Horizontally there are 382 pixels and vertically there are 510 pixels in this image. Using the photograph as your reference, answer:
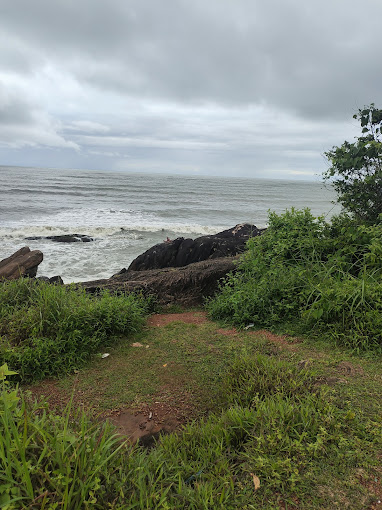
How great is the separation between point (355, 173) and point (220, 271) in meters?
3.02

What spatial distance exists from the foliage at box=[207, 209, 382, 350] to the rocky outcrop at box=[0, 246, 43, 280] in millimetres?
4388

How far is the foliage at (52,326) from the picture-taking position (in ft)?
13.0

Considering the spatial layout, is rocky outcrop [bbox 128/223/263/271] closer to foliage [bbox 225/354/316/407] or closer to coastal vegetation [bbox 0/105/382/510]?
coastal vegetation [bbox 0/105/382/510]

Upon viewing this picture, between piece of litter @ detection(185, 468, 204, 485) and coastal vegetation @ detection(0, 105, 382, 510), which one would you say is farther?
piece of litter @ detection(185, 468, 204, 485)

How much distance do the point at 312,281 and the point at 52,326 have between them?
359cm

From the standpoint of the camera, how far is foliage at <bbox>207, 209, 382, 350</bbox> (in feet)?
14.3

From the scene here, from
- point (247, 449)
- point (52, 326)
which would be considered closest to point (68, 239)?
point (52, 326)

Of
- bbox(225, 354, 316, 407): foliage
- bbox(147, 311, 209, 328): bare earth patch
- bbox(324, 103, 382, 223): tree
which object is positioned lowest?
bbox(147, 311, 209, 328): bare earth patch

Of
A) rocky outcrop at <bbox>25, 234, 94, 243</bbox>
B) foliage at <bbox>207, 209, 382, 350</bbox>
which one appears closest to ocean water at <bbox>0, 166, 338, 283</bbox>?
rocky outcrop at <bbox>25, 234, 94, 243</bbox>

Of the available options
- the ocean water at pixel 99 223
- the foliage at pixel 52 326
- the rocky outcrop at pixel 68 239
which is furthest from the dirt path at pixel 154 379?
the rocky outcrop at pixel 68 239

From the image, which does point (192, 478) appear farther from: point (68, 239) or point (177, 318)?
point (68, 239)

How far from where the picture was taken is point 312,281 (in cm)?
516

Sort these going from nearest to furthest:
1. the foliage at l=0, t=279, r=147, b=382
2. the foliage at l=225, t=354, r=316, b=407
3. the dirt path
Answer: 1. the foliage at l=225, t=354, r=316, b=407
2. the dirt path
3. the foliage at l=0, t=279, r=147, b=382

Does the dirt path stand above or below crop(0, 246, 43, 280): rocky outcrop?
below
